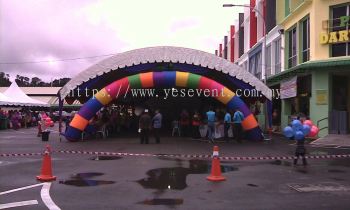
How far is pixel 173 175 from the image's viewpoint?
42.4ft

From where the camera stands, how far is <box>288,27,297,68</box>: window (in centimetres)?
3244

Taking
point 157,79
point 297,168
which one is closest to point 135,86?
point 157,79

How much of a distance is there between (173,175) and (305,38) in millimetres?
20088

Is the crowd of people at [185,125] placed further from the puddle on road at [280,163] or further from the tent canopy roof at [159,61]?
the puddle on road at [280,163]

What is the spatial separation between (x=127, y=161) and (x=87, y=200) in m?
6.47

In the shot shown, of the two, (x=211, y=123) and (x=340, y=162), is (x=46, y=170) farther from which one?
(x=211, y=123)

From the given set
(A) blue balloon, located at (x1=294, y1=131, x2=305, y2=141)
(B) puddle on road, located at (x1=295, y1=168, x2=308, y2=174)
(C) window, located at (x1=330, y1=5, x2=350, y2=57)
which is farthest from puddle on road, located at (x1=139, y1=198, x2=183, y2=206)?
(C) window, located at (x1=330, y1=5, x2=350, y2=57)

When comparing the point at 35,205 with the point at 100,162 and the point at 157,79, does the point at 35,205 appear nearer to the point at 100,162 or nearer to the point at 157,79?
the point at 100,162

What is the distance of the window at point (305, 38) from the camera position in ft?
96.6

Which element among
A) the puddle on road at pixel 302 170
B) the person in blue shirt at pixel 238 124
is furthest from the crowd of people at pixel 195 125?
the puddle on road at pixel 302 170

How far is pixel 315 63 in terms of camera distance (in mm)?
26828

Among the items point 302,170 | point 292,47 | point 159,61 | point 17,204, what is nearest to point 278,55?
point 292,47

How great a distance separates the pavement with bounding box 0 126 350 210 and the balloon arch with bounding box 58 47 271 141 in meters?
6.32

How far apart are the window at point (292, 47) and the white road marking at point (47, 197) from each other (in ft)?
79.1
